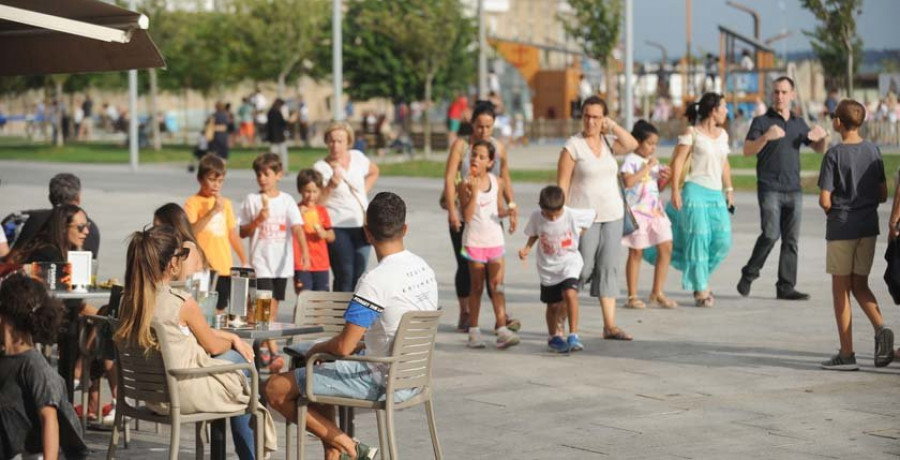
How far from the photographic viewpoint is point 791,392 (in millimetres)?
9633

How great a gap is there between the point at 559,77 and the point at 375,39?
1202 centimetres

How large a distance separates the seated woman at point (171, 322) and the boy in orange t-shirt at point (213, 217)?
360cm

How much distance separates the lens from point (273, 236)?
1110 centimetres

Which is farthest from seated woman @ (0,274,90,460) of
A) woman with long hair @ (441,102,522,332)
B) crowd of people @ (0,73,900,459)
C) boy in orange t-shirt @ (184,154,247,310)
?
woman with long hair @ (441,102,522,332)

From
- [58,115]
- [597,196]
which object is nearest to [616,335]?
[597,196]

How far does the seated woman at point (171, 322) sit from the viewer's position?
6.81m

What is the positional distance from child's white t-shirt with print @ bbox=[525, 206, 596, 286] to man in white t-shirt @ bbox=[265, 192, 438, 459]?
169 inches

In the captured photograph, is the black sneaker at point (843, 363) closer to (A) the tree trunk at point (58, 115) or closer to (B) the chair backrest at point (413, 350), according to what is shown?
(B) the chair backrest at point (413, 350)

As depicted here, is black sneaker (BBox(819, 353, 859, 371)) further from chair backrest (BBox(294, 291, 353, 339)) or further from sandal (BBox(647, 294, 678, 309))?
chair backrest (BBox(294, 291, 353, 339))

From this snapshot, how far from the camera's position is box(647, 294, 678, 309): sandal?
1383 centimetres

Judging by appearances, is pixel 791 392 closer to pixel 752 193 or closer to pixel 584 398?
pixel 584 398

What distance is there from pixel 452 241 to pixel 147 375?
575 centimetres

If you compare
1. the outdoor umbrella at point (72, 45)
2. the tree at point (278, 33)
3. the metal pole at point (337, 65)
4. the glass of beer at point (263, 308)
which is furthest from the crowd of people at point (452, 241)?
the tree at point (278, 33)

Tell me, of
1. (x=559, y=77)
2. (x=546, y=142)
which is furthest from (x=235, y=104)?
(x=546, y=142)
